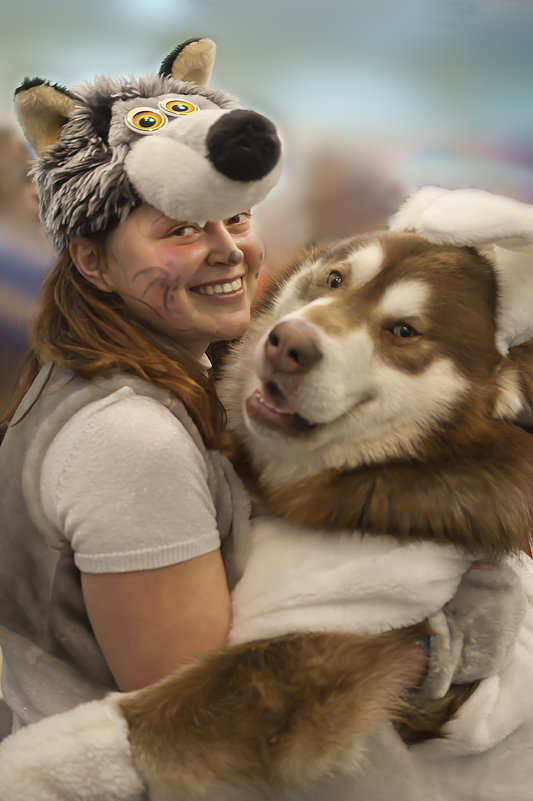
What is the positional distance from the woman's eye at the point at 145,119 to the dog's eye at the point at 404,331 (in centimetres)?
41

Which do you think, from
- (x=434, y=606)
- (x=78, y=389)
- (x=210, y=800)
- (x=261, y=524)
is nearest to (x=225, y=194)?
(x=78, y=389)

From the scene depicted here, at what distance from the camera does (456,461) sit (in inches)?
34.3

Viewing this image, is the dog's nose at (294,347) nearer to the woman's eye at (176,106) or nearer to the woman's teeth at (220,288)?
the woman's teeth at (220,288)

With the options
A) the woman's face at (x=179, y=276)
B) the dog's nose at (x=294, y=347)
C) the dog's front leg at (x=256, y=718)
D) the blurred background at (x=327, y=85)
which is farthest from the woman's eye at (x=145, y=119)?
the blurred background at (x=327, y=85)

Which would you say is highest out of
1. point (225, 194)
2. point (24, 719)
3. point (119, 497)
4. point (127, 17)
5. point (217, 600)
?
point (127, 17)

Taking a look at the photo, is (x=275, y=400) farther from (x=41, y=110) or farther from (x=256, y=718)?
(x=41, y=110)

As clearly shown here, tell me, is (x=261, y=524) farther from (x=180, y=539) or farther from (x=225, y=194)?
(x=225, y=194)

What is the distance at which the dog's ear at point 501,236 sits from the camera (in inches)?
32.1

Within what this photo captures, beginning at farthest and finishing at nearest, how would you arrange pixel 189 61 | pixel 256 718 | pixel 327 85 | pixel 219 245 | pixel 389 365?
pixel 327 85 < pixel 189 61 < pixel 219 245 < pixel 389 365 < pixel 256 718

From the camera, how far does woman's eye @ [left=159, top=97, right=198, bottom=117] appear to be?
3.05ft

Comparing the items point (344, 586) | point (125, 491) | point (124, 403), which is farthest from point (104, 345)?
point (344, 586)

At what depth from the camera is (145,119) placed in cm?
92

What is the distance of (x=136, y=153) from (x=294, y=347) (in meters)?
0.33

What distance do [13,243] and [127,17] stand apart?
71 centimetres
